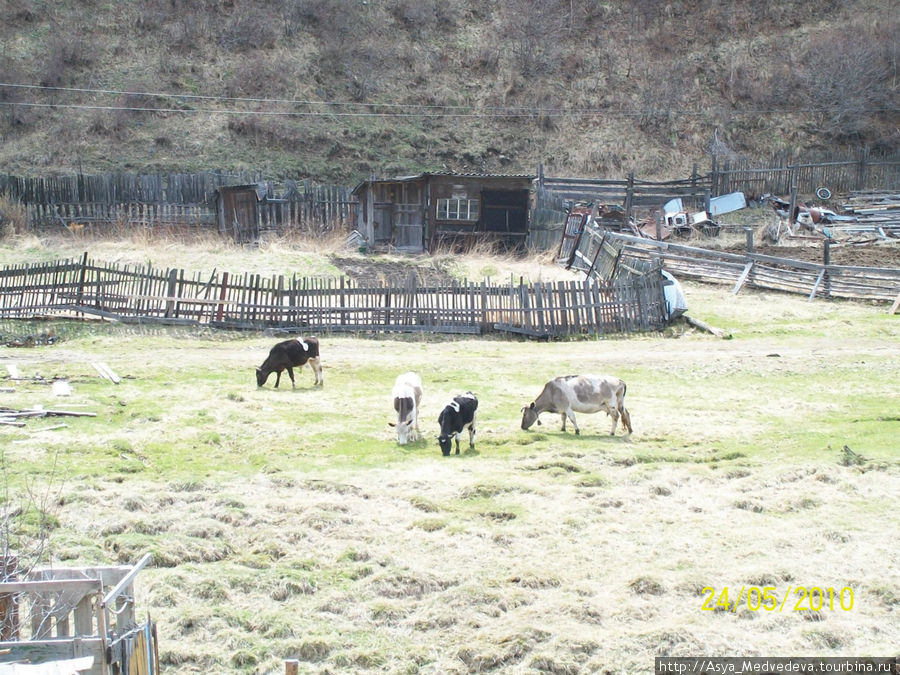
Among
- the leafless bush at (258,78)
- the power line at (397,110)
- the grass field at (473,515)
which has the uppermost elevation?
the leafless bush at (258,78)

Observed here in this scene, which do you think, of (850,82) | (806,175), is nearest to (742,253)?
(806,175)

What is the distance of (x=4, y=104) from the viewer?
157 ft

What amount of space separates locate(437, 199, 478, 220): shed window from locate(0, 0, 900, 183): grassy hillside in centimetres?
1054

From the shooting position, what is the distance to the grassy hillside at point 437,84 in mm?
47944

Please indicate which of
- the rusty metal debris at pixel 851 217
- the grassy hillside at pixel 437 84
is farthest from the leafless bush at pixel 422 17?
the rusty metal debris at pixel 851 217

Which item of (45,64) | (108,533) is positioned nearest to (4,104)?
(45,64)

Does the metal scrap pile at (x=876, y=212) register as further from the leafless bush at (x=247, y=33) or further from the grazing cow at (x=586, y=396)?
the leafless bush at (x=247, y=33)

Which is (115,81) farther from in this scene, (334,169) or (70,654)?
(70,654)

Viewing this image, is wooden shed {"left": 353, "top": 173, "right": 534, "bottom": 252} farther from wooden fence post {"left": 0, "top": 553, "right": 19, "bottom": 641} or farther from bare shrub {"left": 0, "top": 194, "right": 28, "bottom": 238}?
wooden fence post {"left": 0, "top": 553, "right": 19, "bottom": 641}

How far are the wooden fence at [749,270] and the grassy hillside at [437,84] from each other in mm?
18638

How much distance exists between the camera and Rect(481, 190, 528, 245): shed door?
37.8 metres

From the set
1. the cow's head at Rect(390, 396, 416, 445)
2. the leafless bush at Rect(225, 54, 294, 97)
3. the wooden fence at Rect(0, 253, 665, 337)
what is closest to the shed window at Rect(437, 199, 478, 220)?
the wooden fence at Rect(0, 253, 665, 337)

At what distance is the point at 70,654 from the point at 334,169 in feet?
139

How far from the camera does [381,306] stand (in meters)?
24.8
